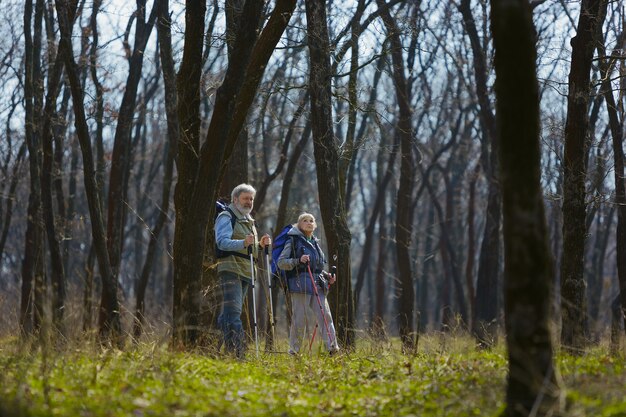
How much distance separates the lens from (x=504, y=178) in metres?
5.82

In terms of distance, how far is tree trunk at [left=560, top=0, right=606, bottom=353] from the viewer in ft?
33.5

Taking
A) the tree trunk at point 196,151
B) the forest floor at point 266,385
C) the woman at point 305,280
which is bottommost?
the forest floor at point 266,385

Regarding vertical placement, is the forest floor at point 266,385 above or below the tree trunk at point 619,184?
below

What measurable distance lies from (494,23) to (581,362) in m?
3.45

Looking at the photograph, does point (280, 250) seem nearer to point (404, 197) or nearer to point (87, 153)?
point (87, 153)

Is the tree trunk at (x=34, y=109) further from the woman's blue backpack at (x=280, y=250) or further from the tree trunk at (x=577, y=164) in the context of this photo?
the tree trunk at (x=577, y=164)

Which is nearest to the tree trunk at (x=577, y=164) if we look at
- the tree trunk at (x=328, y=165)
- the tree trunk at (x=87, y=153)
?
the tree trunk at (x=328, y=165)

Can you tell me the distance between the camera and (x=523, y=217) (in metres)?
5.68

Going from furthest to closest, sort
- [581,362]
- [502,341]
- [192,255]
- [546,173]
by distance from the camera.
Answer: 1. [546,173]
2. [502,341]
3. [192,255]
4. [581,362]

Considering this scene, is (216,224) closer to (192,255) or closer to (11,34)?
(192,255)

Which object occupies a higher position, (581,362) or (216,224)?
(216,224)

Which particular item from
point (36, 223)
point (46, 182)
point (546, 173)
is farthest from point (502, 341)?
point (546, 173)

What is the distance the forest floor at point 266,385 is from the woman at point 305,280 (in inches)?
95.0

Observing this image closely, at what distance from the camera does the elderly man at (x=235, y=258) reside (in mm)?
10519
